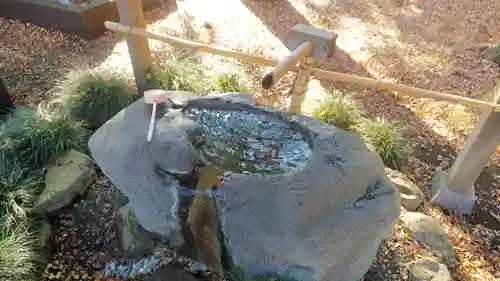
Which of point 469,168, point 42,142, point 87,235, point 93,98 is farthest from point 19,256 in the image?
point 469,168

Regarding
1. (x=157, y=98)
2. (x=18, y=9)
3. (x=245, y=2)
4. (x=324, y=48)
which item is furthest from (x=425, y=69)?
(x=18, y=9)

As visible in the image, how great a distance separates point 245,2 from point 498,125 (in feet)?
13.7

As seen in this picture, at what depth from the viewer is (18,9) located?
553cm

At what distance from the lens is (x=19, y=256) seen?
2822 millimetres

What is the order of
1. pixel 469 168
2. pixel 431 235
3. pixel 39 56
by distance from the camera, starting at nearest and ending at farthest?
pixel 431 235
pixel 469 168
pixel 39 56

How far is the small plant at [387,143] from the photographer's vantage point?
3957 millimetres

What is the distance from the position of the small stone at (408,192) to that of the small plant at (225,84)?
1707mm

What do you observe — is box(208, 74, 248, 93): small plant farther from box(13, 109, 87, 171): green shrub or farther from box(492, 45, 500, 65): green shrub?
box(492, 45, 500, 65): green shrub

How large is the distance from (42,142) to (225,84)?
1787 millimetres

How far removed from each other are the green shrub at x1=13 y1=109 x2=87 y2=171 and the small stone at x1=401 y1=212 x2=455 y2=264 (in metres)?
2.86

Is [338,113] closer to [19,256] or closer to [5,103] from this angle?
[19,256]

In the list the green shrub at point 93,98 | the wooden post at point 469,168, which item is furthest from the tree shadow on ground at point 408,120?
the green shrub at point 93,98

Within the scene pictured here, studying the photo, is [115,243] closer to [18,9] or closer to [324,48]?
[324,48]

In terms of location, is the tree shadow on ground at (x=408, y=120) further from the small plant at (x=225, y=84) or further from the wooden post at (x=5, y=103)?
the wooden post at (x=5, y=103)
